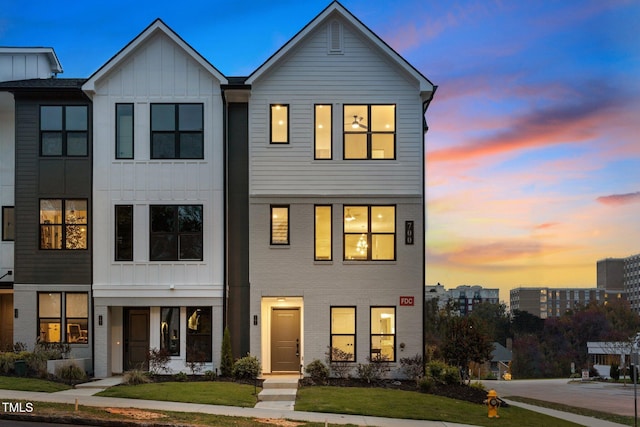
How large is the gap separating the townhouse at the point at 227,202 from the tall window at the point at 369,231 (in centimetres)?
5

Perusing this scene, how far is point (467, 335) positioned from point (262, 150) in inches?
382

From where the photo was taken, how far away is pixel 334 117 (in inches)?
922

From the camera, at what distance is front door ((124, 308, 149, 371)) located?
2380 centimetres

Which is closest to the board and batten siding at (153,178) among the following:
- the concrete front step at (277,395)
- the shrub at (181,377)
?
the shrub at (181,377)

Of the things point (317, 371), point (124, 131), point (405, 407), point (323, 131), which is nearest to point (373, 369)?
point (317, 371)

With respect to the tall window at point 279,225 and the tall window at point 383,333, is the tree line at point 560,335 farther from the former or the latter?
the tall window at point 279,225

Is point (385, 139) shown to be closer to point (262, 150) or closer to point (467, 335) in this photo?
point (262, 150)

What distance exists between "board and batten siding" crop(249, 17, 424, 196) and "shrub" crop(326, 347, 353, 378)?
5601 millimetres

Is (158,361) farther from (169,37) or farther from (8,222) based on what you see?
(169,37)

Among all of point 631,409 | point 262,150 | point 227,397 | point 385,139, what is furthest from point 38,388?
point 631,409

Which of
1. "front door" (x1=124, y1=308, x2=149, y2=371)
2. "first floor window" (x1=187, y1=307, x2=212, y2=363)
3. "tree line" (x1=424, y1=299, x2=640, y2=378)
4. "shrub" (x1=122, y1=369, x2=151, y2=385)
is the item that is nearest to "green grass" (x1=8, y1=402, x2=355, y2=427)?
"shrub" (x1=122, y1=369, x2=151, y2=385)

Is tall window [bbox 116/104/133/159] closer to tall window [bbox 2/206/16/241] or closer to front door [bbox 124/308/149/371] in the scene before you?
tall window [bbox 2/206/16/241]

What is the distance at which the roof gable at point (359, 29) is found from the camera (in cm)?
2316

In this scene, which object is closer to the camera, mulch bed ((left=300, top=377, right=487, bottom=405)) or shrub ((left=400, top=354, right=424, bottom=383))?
mulch bed ((left=300, top=377, right=487, bottom=405))
